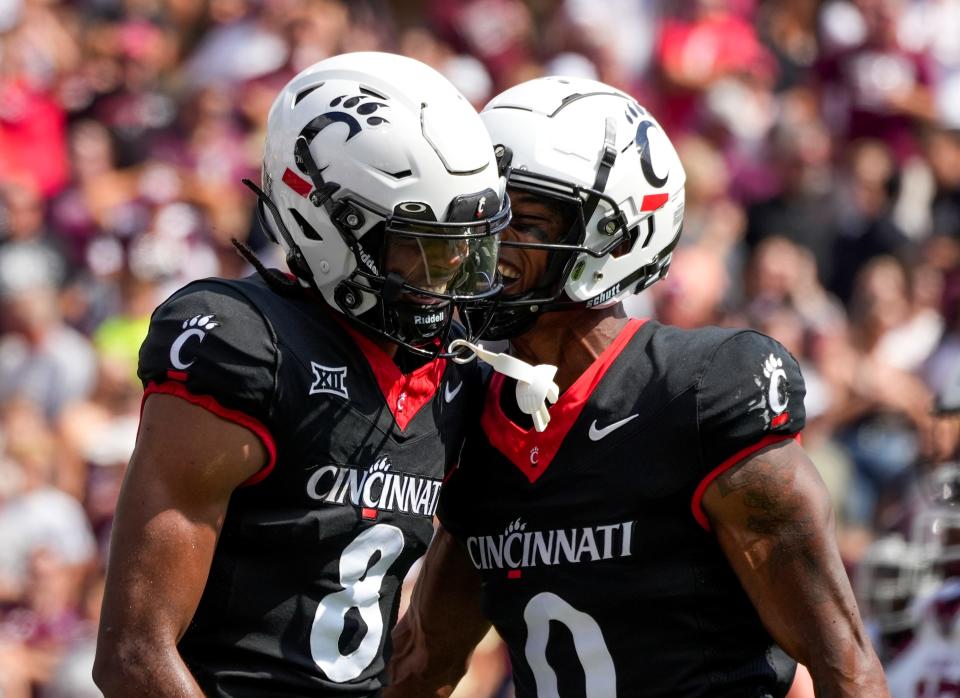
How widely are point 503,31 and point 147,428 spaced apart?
711cm

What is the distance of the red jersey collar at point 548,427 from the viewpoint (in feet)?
11.6

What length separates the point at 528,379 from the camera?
11.0ft

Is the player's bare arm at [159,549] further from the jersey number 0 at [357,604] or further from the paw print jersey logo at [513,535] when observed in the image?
the paw print jersey logo at [513,535]

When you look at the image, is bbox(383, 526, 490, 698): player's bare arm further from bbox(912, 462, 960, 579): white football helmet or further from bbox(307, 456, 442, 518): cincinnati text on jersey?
bbox(912, 462, 960, 579): white football helmet

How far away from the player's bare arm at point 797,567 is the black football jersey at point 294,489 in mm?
719

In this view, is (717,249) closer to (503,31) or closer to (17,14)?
(503,31)

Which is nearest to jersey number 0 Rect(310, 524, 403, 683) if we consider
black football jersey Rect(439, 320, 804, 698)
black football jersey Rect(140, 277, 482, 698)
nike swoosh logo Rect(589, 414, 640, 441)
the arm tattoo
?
black football jersey Rect(140, 277, 482, 698)

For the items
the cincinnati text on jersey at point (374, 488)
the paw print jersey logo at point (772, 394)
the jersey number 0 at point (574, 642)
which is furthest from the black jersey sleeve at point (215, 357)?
the paw print jersey logo at point (772, 394)

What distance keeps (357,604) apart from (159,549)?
0.51 m

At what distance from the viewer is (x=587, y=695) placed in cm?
349

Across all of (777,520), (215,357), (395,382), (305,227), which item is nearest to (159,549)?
(215,357)

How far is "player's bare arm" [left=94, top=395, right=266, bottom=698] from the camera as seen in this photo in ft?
9.71

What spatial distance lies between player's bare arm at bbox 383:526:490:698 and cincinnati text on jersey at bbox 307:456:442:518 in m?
0.53

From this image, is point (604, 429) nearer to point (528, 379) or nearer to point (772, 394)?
point (528, 379)
